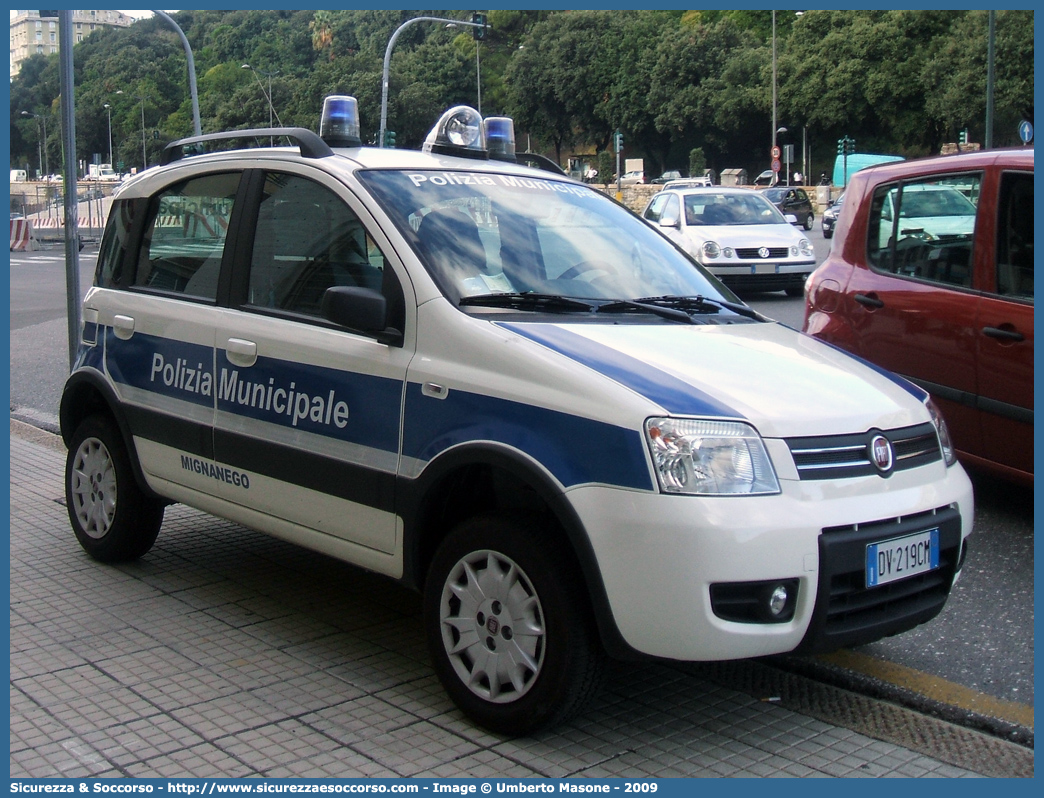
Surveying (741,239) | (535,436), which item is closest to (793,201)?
(741,239)

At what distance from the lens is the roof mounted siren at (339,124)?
4809mm

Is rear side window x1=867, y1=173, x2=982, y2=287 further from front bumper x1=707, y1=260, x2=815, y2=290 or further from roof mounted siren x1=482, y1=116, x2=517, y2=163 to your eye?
front bumper x1=707, y1=260, x2=815, y2=290

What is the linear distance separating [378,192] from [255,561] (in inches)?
84.7

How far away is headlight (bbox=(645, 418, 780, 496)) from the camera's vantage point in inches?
128

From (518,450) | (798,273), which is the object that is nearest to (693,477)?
(518,450)

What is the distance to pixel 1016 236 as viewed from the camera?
18.2 feet

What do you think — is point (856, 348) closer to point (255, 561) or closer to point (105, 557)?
point (255, 561)

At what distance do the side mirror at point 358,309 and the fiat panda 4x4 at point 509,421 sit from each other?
10 mm

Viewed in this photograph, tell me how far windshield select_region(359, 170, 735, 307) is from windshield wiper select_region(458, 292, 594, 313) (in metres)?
0.02

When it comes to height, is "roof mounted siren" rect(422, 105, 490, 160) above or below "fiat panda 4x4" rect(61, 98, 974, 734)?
above

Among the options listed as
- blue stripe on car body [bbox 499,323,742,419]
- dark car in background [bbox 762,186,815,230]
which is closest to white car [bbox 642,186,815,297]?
blue stripe on car body [bbox 499,323,742,419]

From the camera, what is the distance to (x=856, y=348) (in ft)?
20.7

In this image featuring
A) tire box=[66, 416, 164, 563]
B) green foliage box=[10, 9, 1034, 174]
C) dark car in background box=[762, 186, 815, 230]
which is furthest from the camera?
green foliage box=[10, 9, 1034, 174]

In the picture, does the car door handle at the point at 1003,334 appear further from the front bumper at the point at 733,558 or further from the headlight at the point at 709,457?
the headlight at the point at 709,457
